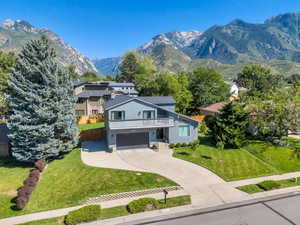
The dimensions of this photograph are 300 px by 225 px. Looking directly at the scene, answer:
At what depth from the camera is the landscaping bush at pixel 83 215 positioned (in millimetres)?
10180

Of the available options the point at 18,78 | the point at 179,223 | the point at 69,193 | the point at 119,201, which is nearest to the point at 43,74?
the point at 18,78

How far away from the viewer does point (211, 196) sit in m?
13.0

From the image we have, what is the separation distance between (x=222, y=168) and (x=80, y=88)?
→ 122 feet

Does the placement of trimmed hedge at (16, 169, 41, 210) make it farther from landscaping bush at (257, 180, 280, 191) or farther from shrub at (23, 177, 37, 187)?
landscaping bush at (257, 180, 280, 191)

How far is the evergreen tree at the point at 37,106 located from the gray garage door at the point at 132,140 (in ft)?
20.9

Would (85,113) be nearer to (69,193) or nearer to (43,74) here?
(43,74)

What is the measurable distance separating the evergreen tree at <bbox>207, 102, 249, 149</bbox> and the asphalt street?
1050 cm

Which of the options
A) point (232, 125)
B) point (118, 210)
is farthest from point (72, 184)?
point (232, 125)

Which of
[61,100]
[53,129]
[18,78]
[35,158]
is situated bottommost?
[35,158]

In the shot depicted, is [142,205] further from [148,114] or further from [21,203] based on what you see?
[148,114]

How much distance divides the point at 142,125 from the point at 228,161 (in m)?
10.6

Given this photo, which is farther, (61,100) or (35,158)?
(61,100)

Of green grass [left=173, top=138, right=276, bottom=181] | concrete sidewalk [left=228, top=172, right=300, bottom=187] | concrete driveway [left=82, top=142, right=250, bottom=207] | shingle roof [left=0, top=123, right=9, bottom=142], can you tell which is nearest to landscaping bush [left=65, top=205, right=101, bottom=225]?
concrete driveway [left=82, top=142, right=250, bottom=207]

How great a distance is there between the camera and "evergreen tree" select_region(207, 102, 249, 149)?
72.1ft
